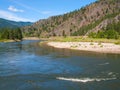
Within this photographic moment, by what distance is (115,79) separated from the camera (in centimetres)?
3409

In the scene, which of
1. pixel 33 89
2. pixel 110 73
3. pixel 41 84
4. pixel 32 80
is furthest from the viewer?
pixel 110 73

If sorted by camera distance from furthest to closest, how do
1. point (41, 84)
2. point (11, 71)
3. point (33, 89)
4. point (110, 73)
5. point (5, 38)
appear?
point (5, 38) → point (11, 71) → point (110, 73) → point (41, 84) → point (33, 89)

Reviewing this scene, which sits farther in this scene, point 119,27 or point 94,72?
point 119,27

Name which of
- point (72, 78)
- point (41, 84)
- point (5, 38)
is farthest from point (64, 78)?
point (5, 38)

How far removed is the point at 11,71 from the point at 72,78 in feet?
39.5

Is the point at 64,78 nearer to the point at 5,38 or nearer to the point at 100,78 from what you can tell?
the point at 100,78

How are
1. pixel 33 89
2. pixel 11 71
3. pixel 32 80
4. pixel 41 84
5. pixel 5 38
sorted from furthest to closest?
pixel 5 38, pixel 11 71, pixel 32 80, pixel 41 84, pixel 33 89

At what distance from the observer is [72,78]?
1391 inches

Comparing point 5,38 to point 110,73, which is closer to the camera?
point 110,73

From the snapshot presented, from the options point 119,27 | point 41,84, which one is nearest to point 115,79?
point 41,84

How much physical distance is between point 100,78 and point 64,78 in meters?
5.44

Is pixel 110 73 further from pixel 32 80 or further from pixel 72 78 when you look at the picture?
pixel 32 80

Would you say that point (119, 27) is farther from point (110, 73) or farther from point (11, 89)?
point (11, 89)

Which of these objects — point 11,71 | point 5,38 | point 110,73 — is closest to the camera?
point 110,73
